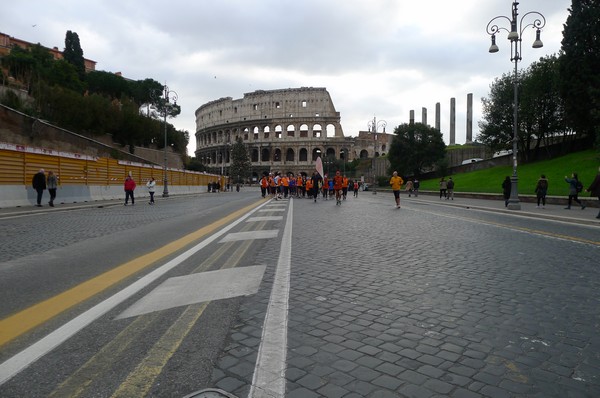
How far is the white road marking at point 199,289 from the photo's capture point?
3.84m

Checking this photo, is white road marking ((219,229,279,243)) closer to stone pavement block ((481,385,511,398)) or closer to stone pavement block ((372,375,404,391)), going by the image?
stone pavement block ((372,375,404,391))

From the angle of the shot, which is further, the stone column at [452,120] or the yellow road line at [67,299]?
the stone column at [452,120]

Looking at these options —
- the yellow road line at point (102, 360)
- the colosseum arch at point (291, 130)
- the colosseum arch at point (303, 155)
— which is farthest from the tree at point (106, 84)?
the yellow road line at point (102, 360)

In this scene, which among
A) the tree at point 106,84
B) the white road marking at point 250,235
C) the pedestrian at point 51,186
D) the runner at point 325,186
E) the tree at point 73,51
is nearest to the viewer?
the white road marking at point 250,235

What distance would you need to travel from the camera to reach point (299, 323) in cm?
341

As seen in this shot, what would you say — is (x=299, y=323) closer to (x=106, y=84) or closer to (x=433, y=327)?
(x=433, y=327)

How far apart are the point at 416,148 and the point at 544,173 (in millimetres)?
25966

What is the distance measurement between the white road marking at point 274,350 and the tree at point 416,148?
210 ft

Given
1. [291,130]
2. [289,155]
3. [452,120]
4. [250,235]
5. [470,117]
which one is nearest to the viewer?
[250,235]

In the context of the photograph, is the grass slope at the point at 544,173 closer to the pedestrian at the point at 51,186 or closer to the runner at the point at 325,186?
the runner at the point at 325,186

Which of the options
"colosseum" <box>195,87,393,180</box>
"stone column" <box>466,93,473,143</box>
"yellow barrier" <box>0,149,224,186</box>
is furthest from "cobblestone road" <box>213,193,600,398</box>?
"colosseum" <box>195,87,393,180</box>

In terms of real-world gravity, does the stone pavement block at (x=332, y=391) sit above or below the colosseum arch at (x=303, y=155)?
below

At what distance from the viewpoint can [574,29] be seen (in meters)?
40.1

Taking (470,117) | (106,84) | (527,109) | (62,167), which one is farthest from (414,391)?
(106,84)
